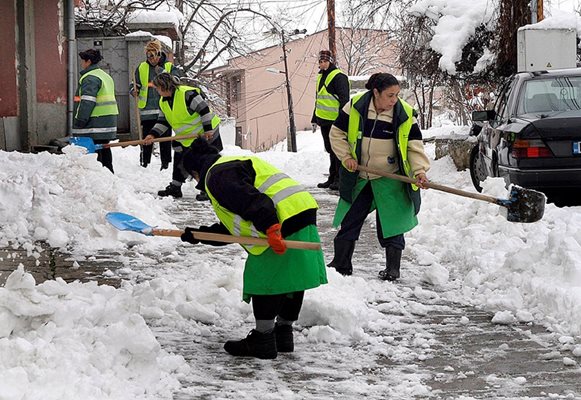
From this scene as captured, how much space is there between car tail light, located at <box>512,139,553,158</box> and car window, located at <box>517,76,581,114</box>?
0.70 metres

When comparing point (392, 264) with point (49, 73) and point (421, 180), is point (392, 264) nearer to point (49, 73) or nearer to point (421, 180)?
point (421, 180)

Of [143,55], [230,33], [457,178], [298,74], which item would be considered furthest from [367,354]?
[298,74]

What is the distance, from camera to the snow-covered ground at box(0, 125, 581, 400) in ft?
14.1

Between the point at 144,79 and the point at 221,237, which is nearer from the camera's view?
the point at 221,237

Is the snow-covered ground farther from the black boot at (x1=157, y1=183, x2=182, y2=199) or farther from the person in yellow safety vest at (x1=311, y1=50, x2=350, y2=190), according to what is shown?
the person in yellow safety vest at (x1=311, y1=50, x2=350, y2=190)

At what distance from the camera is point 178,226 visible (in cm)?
965

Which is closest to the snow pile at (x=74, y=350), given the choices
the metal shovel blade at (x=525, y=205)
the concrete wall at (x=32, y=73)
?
the metal shovel blade at (x=525, y=205)

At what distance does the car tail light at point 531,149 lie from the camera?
9039 mm

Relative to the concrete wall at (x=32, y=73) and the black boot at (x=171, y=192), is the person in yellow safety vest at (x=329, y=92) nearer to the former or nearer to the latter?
the black boot at (x=171, y=192)

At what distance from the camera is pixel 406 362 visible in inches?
198

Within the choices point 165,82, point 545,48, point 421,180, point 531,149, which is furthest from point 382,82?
point 545,48

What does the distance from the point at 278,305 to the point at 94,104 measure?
271 inches

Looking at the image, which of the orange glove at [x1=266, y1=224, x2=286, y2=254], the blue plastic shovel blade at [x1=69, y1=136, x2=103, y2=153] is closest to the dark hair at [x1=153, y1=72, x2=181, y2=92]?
the blue plastic shovel blade at [x1=69, y1=136, x2=103, y2=153]

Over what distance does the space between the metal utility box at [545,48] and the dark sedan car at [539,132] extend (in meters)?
3.11
